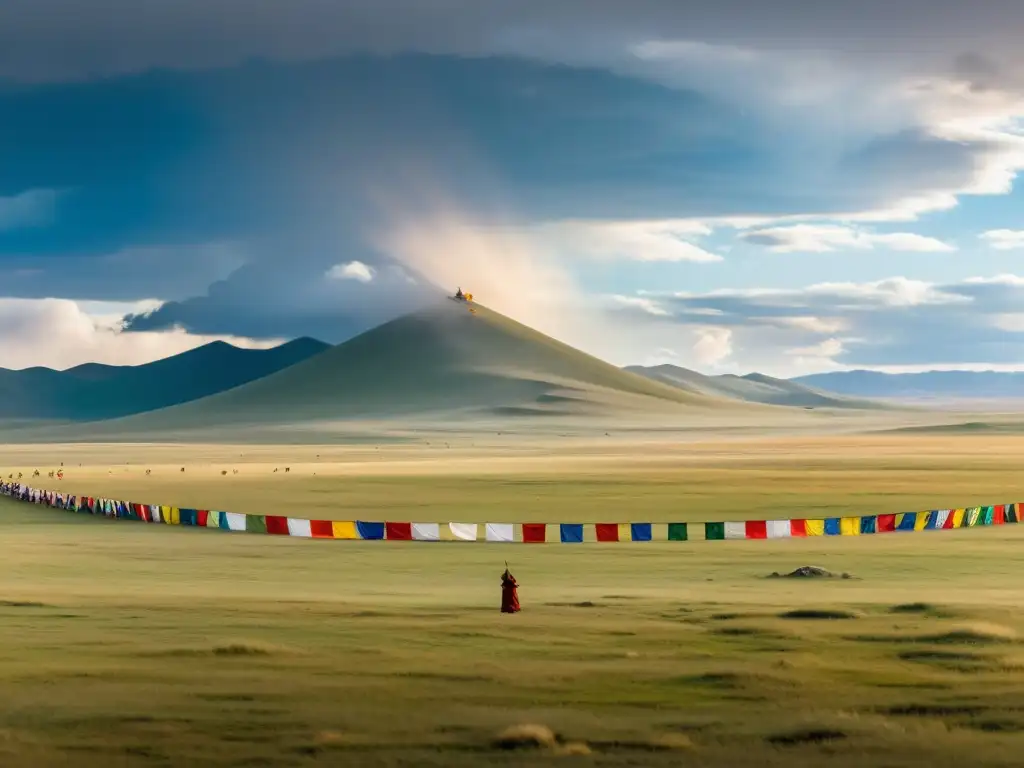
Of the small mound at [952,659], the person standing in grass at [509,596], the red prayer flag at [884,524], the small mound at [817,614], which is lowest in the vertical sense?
the small mound at [952,659]

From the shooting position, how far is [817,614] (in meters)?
35.2

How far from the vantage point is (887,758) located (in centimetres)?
2083

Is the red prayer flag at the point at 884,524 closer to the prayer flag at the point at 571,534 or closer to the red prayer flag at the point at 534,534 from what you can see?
the prayer flag at the point at 571,534

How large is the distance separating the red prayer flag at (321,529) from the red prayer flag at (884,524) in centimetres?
2438

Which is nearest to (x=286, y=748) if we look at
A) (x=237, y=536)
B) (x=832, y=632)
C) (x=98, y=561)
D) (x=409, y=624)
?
(x=409, y=624)

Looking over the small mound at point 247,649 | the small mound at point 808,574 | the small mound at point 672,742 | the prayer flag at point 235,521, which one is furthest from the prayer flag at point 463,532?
the small mound at point 672,742

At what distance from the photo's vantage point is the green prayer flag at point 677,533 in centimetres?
6081

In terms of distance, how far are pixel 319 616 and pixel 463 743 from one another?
14893mm

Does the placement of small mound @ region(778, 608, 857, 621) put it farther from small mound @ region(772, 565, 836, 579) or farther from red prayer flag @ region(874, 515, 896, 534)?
red prayer flag @ region(874, 515, 896, 534)

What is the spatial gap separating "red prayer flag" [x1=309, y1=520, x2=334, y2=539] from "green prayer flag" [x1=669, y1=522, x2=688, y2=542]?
49.7 ft

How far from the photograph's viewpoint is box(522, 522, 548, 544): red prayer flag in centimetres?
6184

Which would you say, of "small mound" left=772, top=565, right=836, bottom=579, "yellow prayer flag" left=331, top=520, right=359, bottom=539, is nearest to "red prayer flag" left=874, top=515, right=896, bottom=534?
"small mound" left=772, top=565, right=836, bottom=579

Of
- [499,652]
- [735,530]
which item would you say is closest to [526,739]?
[499,652]

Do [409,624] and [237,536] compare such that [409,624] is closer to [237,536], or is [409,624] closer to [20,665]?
[20,665]
